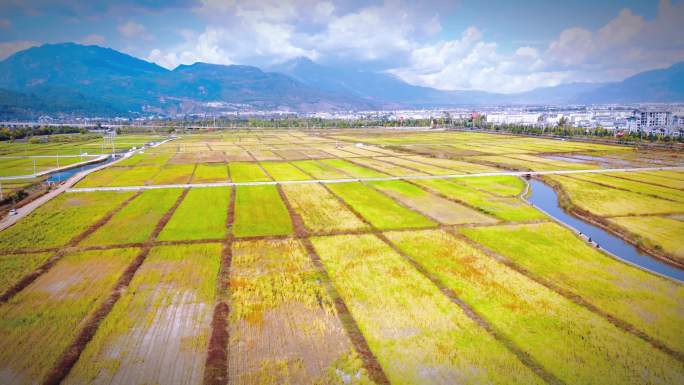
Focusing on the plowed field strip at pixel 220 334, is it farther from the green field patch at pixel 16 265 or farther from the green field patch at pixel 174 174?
the green field patch at pixel 174 174

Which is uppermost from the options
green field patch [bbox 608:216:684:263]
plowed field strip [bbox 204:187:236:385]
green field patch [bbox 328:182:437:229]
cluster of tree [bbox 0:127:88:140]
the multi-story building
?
the multi-story building

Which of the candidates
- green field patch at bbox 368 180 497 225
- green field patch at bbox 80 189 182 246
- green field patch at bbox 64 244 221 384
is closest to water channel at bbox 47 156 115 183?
green field patch at bbox 80 189 182 246

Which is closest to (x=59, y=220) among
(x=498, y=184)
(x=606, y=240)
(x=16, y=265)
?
(x=16, y=265)

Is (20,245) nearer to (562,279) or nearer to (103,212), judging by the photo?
(103,212)

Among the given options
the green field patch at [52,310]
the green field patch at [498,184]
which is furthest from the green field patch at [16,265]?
the green field patch at [498,184]

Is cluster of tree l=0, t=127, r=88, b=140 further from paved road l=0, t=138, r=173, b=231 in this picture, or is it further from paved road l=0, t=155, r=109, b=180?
paved road l=0, t=138, r=173, b=231

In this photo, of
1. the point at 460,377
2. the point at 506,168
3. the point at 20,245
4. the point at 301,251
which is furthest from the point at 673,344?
the point at 506,168

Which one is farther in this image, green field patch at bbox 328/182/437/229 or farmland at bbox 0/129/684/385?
green field patch at bbox 328/182/437/229
